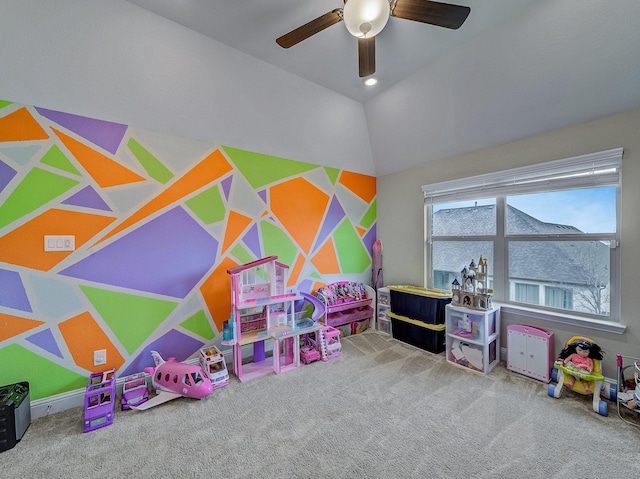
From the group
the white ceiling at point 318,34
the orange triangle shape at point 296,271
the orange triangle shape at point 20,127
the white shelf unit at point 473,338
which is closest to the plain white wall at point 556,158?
the white shelf unit at point 473,338

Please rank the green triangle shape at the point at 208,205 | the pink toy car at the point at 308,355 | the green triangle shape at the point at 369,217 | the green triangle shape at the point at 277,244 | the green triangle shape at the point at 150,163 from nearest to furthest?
1. the green triangle shape at the point at 150,163
2. the green triangle shape at the point at 208,205
3. the pink toy car at the point at 308,355
4. the green triangle shape at the point at 277,244
5. the green triangle shape at the point at 369,217

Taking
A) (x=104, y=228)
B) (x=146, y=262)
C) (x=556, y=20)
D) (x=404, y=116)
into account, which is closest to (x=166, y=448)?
(x=146, y=262)

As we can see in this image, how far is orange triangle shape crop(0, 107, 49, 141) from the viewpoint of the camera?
73.1 inches

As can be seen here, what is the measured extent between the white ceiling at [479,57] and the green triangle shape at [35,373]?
8.69ft

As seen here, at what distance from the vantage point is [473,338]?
2.64 m

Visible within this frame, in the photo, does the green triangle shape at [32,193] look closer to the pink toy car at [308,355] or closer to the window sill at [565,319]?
the pink toy car at [308,355]

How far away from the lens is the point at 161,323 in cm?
245

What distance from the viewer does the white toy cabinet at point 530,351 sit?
2.38 meters

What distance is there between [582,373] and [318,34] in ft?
11.1

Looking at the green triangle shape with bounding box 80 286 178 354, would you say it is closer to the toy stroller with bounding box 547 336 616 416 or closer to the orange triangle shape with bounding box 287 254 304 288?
the orange triangle shape with bounding box 287 254 304 288

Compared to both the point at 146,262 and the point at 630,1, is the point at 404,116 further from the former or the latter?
the point at 146,262

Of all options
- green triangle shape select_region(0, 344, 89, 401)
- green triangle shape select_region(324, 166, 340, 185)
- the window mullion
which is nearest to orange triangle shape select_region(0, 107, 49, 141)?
green triangle shape select_region(0, 344, 89, 401)

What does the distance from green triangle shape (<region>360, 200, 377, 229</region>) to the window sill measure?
195 centimetres

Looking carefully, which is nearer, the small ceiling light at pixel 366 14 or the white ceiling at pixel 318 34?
the small ceiling light at pixel 366 14
